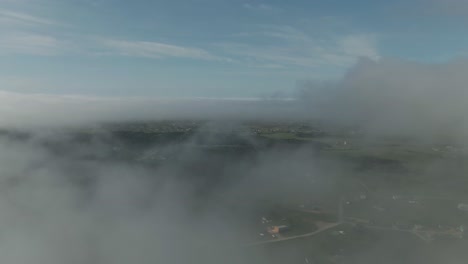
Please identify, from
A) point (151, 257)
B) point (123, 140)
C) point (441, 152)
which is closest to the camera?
point (151, 257)

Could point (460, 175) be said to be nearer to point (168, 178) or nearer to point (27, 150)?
point (168, 178)

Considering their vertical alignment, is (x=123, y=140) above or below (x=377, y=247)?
above

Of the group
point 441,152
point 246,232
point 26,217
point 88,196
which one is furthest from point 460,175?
point 26,217

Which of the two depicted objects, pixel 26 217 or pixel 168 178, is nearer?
pixel 26 217

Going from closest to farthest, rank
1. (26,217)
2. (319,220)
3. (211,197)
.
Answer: (26,217) < (319,220) < (211,197)

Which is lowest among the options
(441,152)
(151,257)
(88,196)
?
(151,257)

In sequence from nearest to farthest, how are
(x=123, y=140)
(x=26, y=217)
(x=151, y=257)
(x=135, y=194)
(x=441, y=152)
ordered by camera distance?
(x=151, y=257) < (x=26, y=217) < (x=135, y=194) < (x=441, y=152) < (x=123, y=140)

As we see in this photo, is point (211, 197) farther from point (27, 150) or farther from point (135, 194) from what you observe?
point (27, 150)

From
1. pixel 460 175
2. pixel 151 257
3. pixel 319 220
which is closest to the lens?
pixel 151 257

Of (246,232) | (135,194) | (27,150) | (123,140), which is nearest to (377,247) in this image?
(246,232)
